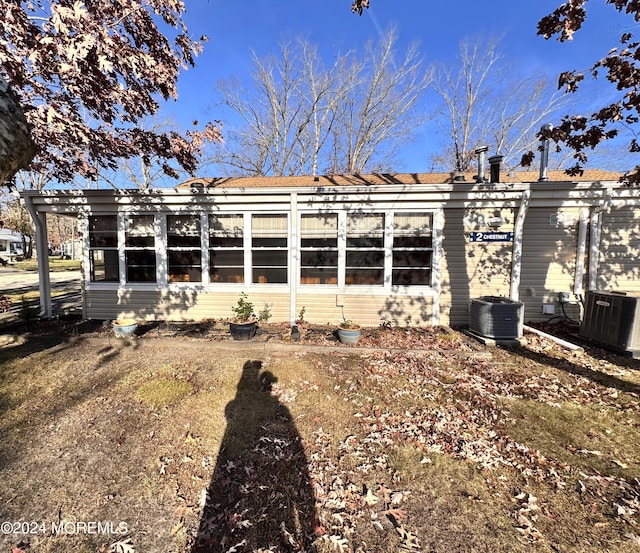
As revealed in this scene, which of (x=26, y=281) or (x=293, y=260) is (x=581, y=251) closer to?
(x=293, y=260)

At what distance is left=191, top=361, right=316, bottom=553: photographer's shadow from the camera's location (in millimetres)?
2025

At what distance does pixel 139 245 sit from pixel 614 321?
1033 centimetres

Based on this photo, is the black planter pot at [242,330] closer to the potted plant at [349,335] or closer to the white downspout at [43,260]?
the potted plant at [349,335]

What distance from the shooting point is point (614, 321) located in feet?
18.0

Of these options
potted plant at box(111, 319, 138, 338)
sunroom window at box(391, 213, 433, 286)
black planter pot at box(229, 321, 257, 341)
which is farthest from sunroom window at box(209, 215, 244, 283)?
sunroom window at box(391, 213, 433, 286)

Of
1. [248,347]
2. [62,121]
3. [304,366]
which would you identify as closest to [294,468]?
[304,366]

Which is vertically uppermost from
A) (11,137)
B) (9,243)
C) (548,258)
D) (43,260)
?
(9,243)

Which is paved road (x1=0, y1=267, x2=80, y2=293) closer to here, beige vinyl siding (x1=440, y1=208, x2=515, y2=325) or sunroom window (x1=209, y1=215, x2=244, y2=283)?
sunroom window (x1=209, y1=215, x2=244, y2=283)

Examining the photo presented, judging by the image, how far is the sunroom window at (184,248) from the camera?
7.47m

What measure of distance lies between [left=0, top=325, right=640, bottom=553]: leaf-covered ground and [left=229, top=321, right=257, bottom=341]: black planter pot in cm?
76

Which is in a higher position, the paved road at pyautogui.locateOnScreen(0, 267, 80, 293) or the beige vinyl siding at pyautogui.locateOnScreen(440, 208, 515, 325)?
the beige vinyl siding at pyautogui.locateOnScreen(440, 208, 515, 325)

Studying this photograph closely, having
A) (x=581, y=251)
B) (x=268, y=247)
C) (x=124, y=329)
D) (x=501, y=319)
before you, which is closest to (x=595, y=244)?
(x=581, y=251)

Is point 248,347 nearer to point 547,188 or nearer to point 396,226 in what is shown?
point 396,226

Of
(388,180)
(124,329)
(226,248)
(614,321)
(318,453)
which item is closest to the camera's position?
(318,453)
